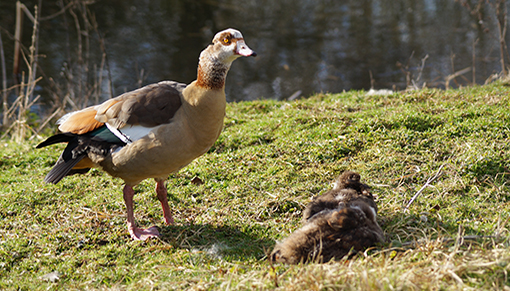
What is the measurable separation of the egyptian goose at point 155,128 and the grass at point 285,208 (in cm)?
53

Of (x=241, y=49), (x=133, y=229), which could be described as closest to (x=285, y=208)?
(x=133, y=229)

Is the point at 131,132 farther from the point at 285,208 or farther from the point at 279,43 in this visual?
the point at 279,43

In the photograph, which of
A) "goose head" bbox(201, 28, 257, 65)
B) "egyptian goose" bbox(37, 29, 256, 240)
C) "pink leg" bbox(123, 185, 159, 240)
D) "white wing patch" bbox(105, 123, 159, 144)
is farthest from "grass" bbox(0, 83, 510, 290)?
"goose head" bbox(201, 28, 257, 65)

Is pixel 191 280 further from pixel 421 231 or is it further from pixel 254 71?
pixel 254 71

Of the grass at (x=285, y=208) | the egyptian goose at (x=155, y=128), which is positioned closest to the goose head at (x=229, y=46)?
the egyptian goose at (x=155, y=128)

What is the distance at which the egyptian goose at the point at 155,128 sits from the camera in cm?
400

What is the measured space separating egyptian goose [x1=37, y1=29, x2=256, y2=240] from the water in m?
7.98

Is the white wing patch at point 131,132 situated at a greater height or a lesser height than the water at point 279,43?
greater

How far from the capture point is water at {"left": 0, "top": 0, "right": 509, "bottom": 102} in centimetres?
1338

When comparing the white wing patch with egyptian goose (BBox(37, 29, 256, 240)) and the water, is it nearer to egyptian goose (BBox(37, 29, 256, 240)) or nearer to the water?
egyptian goose (BBox(37, 29, 256, 240))

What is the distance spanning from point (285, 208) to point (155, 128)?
144cm

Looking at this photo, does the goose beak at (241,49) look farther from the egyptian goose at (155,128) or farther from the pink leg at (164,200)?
the pink leg at (164,200)

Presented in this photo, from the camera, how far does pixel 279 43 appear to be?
642 inches

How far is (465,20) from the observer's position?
60.1ft
